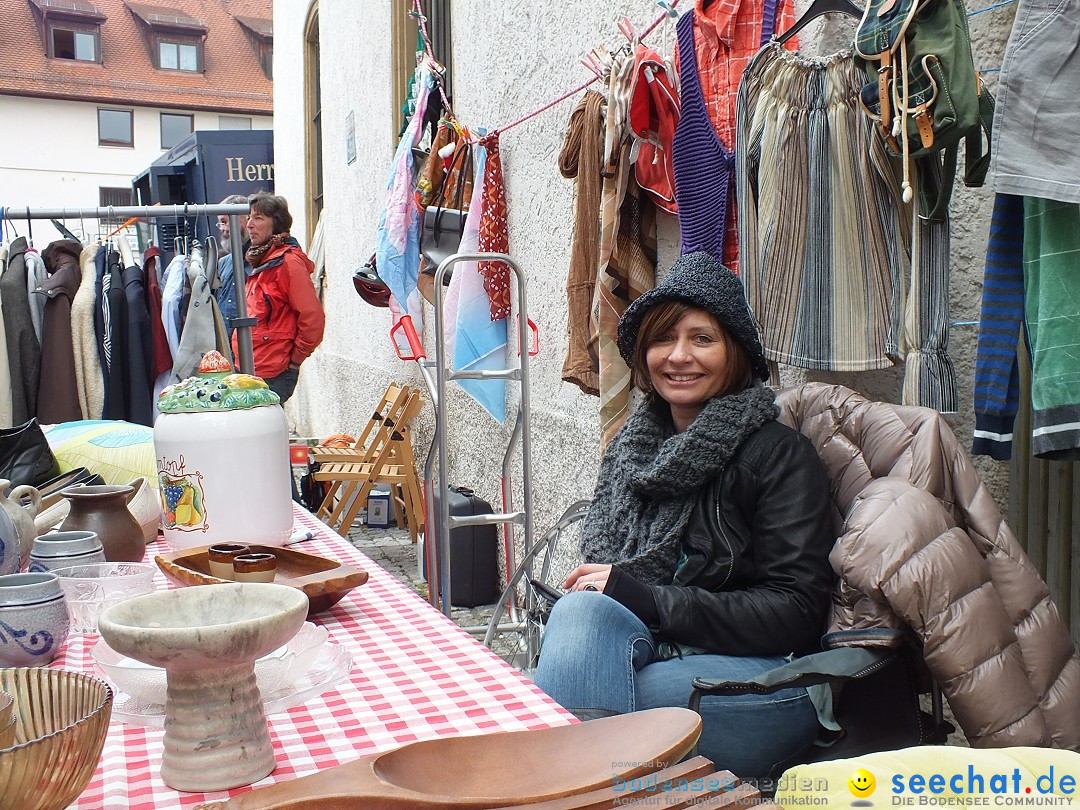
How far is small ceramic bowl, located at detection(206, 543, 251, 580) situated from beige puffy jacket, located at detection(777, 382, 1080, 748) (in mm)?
1016

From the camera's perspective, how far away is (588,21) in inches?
148

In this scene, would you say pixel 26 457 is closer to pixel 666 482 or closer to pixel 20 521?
pixel 20 521

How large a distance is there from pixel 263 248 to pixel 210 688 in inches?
196

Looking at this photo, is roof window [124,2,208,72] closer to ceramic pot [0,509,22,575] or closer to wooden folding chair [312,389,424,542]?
wooden folding chair [312,389,424,542]

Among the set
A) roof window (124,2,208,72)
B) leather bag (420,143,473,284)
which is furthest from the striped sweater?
roof window (124,2,208,72)

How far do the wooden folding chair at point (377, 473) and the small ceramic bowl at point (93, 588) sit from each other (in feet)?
13.4

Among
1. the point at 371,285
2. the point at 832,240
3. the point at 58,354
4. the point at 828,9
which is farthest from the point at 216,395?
the point at 371,285

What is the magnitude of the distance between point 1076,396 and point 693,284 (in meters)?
0.76

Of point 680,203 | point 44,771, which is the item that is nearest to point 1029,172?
point 680,203

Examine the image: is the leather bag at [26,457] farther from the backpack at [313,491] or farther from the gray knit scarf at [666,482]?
the backpack at [313,491]

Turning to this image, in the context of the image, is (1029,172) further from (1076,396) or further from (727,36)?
(727,36)

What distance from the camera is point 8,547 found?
1.37 metres

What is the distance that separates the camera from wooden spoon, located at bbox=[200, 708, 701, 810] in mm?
755

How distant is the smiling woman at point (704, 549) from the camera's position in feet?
5.61
